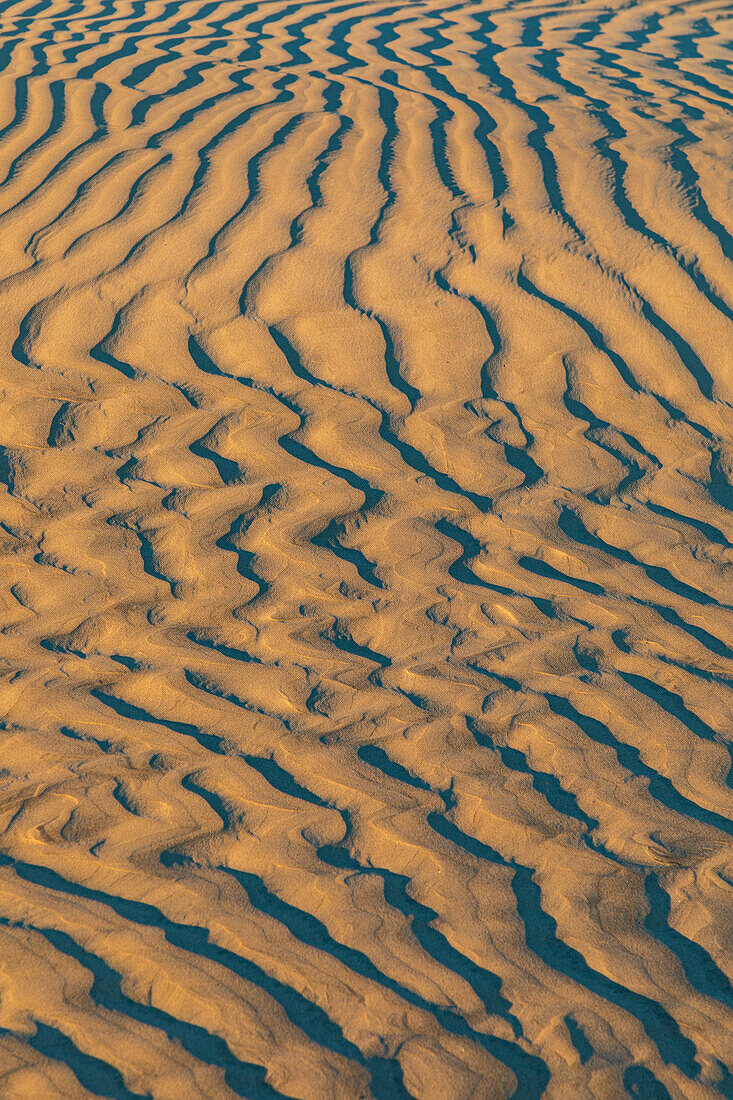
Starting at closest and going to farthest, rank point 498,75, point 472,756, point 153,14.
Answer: point 472,756 < point 498,75 < point 153,14

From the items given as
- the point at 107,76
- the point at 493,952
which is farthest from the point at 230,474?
the point at 107,76

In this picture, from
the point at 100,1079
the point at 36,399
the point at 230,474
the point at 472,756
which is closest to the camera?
the point at 100,1079

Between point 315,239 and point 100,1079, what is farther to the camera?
point 315,239

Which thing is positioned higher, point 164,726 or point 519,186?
point 519,186

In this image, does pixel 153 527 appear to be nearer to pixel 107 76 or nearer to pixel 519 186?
pixel 519 186

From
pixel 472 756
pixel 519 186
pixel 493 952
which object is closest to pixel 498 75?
pixel 519 186

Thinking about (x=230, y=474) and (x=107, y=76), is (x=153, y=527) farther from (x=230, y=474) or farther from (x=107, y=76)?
(x=107, y=76)

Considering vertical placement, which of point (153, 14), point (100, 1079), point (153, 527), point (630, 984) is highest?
point (153, 14)
